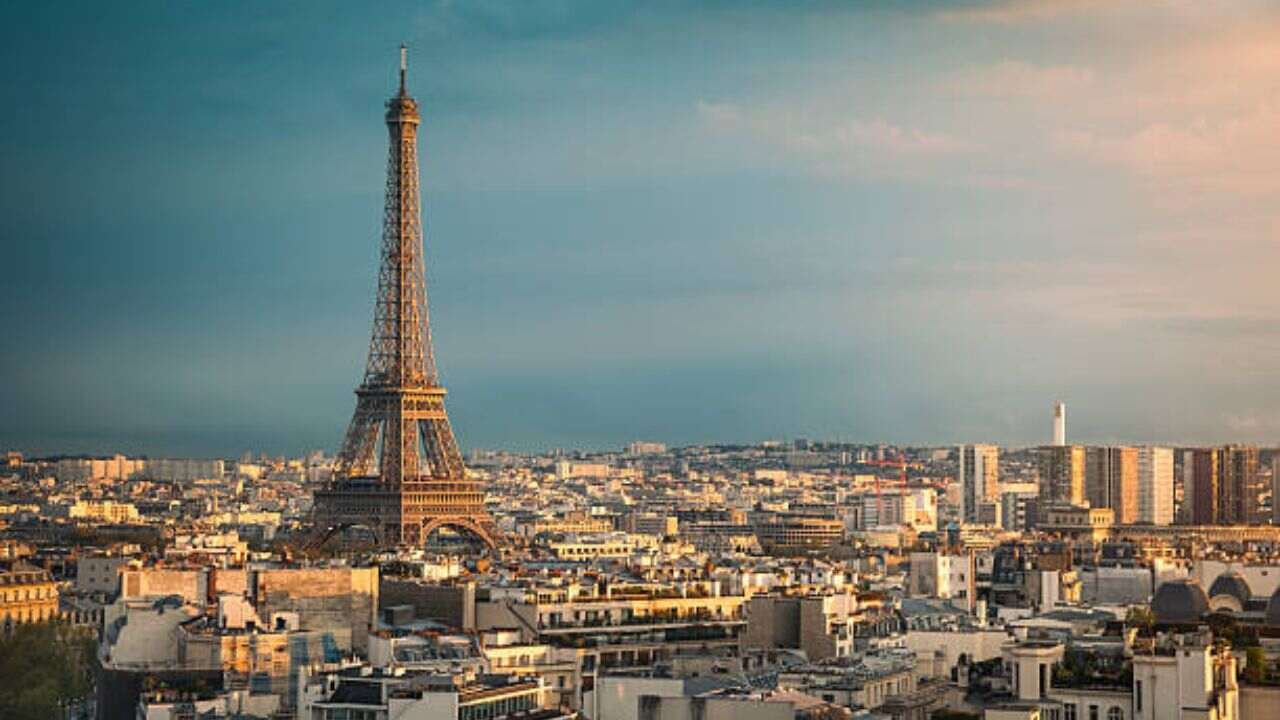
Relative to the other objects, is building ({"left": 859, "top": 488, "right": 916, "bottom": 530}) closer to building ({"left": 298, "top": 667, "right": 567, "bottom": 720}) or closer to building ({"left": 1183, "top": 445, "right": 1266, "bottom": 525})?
building ({"left": 1183, "top": 445, "right": 1266, "bottom": 525})

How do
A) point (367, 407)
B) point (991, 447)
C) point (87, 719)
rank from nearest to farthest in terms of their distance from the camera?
point (87, 719) → point (367, 407) → point (991, 447)

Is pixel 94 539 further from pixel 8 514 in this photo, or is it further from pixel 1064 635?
pixel 1064 635

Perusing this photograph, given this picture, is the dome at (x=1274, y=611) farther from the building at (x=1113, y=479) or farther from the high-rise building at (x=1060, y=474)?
the building at (x=1113, y=479)

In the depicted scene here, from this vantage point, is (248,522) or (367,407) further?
(248,522)

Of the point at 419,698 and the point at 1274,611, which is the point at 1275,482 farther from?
the point at 419,698

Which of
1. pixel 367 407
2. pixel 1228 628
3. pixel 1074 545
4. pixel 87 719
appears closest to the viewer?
pixel 1228 628

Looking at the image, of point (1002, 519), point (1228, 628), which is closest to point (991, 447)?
point (1002, 519)
